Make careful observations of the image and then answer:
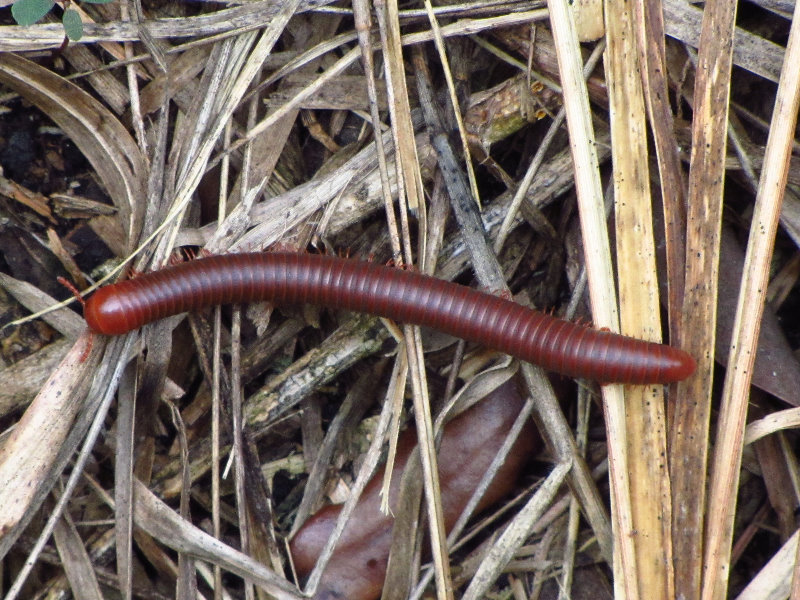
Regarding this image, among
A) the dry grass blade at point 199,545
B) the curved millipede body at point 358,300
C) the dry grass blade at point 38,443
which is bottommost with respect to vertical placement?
the dry grass blade at point 199,545

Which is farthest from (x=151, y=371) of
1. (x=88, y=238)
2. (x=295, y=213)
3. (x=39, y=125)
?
(x=39, y=125)

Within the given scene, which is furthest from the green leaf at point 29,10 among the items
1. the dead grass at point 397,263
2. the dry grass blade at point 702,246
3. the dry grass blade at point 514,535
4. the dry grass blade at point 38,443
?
the dry grass blade at point 514,535

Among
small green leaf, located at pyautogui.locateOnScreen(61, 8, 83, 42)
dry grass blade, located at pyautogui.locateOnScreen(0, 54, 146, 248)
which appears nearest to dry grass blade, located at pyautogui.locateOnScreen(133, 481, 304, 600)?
dry grass blade, located at pyautogui.locateOnScreen(0, 54, 146, 248)

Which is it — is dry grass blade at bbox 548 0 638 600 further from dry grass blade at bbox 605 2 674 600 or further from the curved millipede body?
the curved millipede body

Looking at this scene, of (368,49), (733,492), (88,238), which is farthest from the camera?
(88,238)

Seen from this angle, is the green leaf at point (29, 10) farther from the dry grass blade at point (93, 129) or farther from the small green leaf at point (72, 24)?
the dry grass blade at point (93, 129)

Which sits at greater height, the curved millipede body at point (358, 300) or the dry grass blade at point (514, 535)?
the curved millipede body at point (358, 300)

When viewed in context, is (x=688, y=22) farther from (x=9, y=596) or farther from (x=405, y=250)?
(x=9, y=596)
